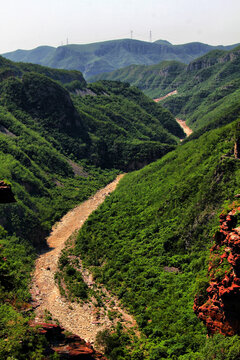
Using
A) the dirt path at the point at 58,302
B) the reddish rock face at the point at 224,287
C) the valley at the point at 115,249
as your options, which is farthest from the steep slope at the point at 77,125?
the reddish rock face at the point at 224,287

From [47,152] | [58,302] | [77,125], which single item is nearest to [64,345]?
[58,302]

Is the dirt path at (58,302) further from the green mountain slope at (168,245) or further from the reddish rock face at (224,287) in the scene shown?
the reddish rock face at (224,287)

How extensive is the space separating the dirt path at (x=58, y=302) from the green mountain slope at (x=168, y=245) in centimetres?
385

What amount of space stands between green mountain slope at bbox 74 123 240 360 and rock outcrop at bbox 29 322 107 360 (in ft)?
19.4

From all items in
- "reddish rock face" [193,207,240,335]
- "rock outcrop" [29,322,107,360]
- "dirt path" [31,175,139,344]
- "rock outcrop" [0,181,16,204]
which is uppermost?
"rock outcrop" [0,181,16,204]

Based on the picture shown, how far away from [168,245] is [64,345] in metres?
23.6

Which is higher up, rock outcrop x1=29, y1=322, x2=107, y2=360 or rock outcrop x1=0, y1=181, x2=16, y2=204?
rock outcrop x1=0, y1=181, x2=16, y2=204

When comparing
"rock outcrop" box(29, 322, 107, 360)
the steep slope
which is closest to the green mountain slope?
"rock outcrop" box(29, 322, 107, 360)

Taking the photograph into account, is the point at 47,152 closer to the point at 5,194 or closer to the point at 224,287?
the point at 5,194

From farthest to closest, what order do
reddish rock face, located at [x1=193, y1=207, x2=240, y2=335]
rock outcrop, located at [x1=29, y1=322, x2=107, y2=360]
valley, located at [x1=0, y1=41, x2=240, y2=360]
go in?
valley, located at [x1=0, y1=41, x2=240, y2=360] < rock outcrop, located at [x1=29, y1=322, x2=107, y2=360] < reddish rock face, located at [x1=193, y1=207, x2=240, y2=335]

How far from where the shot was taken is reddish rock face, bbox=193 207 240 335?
25922mm

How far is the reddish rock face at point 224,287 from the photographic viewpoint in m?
25.9

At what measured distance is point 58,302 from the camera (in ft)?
140

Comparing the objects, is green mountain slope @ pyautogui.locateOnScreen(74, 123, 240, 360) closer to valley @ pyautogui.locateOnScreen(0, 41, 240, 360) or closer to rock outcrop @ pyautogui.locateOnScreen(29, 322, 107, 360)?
valley @ pyautogui.locateOnScreen(0, 41, 240, 360)
